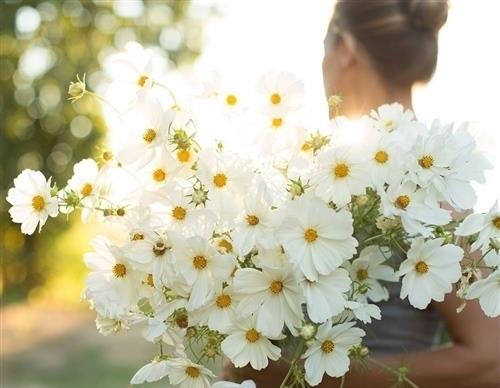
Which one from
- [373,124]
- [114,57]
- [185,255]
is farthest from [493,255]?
[114,57]

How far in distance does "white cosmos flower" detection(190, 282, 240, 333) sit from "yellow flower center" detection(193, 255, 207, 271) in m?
0.03

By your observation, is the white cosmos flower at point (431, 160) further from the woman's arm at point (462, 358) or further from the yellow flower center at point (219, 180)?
the woman's arm at point (462, 358)

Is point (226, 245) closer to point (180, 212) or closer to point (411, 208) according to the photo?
point (180, 212)

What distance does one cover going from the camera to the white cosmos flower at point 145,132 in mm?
984

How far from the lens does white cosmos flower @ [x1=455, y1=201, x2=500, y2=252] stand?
3.11 ft

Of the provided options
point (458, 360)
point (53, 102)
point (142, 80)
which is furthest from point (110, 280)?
point (53, 102)

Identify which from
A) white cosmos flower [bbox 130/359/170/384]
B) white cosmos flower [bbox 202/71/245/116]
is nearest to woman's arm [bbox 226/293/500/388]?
white cosmos flower [bbox 130/359/170/384]

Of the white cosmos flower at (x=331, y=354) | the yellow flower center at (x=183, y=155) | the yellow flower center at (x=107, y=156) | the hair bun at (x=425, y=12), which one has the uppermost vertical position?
the hair bun at (x=425, y=12)

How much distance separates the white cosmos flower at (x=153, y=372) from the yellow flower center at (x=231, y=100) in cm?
32

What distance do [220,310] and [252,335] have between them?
0.15 ft

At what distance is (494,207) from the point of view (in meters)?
0.97

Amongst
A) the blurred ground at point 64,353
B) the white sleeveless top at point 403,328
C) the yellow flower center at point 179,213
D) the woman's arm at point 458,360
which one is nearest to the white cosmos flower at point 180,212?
Result: the yellow flower center at point 179,213

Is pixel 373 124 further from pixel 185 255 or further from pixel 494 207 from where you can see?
pixel 185 255

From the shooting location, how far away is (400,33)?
152 centimetres
